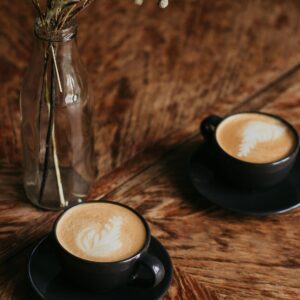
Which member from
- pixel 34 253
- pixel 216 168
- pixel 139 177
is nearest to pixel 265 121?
pixel 216 168

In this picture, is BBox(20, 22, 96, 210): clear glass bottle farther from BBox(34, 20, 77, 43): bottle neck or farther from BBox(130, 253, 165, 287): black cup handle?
BBox(130, 253, 165, 287): black cup handle

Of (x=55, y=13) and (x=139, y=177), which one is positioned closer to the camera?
(x=55, y=13)

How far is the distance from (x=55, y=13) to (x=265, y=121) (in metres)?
0.41

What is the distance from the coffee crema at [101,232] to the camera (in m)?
0.84

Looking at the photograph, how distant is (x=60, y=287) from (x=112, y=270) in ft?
0.26

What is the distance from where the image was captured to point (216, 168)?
3.62 feet

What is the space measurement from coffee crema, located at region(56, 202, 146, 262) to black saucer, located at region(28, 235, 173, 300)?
0.05 m

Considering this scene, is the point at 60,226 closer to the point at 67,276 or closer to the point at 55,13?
the point at 67,276

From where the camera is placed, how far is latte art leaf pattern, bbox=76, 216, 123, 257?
2.77ft

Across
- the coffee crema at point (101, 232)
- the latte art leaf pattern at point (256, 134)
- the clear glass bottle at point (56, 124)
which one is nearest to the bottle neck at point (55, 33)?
the clear glass bottle at point (56, 124)

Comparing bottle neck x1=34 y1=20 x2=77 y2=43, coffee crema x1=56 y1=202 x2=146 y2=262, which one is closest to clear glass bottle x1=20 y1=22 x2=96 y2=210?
bottle neck x1=34 y1=20 x2=77 y2=43

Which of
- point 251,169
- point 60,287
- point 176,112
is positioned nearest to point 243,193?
point 251,169

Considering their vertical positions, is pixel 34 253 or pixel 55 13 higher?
pixel 55 13

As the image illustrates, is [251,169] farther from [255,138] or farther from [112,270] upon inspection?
[112,270]
